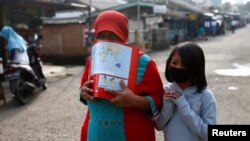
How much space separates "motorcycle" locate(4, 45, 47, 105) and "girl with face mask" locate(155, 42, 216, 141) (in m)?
5.52

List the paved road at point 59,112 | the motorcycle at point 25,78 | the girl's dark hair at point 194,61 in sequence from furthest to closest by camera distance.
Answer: the motorcycle at point 25,78 → the paved road at point 59,112 → the girl's dark hair at point 194,61

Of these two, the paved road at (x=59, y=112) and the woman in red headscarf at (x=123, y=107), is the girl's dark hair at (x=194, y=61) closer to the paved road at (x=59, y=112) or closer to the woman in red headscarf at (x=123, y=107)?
the woman in red headscarf at (x=123, y=107)

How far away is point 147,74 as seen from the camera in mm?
2131

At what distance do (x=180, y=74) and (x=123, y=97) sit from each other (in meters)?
0.39

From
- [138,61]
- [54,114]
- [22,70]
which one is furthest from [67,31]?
[138,61]

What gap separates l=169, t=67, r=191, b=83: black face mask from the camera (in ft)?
7.12

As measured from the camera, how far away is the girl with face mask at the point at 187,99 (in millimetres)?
2156

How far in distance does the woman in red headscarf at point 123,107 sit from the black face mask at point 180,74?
11 cm

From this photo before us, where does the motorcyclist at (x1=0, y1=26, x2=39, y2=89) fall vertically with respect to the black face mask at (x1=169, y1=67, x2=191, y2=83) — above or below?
below

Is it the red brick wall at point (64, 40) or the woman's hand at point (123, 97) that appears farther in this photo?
the red brick wall at point (64, 40)

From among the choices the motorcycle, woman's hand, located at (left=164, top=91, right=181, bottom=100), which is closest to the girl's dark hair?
woman's hand, located at (left=164, top=91, right=181, bottom=100)

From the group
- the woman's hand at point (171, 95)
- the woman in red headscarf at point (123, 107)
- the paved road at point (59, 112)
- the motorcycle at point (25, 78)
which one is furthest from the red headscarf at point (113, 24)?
the motorcycle at point (25, 78)

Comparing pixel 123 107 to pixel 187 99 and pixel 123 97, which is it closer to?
pixel 123 97

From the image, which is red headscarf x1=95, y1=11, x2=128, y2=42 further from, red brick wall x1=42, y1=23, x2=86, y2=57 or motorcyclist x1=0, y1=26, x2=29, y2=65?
red brick wall x1=42, y1=23, x2=86, y2=57
